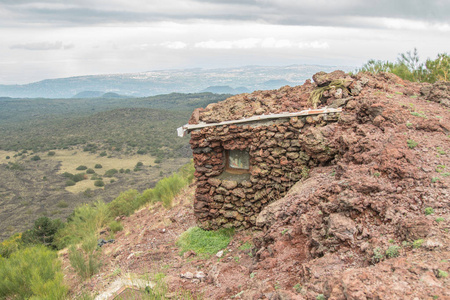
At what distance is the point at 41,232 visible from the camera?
43.2 feet

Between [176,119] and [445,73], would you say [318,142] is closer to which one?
[445,73]

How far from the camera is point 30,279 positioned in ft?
21.5

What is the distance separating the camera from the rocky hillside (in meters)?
2.80

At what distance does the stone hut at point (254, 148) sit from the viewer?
20.8ft

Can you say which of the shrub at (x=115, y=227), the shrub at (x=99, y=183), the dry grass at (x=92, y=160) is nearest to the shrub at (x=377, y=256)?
the shrub at (x=115, y=227)

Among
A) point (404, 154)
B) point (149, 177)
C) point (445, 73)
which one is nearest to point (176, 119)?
point (149, 177)

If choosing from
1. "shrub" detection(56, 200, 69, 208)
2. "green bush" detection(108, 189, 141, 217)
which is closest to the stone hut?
"green bush" detection(108, 189, 141, 217)

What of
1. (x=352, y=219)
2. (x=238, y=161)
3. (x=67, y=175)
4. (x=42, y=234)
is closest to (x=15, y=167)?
(x=67, y=175)

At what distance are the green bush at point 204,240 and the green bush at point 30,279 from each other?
2.42 metres

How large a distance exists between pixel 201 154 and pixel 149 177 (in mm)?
26254

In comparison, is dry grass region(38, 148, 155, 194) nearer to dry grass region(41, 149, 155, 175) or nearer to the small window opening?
dry grass region(41, 149, 155, 175)

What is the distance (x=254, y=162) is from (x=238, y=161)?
477 millimetres

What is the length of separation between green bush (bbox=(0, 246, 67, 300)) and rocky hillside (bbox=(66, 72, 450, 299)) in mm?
577

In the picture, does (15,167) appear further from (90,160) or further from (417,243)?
(417,243)
